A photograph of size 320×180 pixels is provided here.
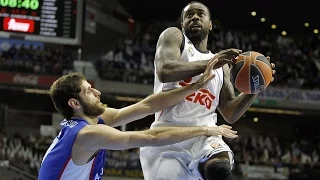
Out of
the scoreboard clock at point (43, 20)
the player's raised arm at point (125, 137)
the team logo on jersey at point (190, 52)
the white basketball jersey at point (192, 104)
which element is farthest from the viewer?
the scoreboard clock at point (43, 20)

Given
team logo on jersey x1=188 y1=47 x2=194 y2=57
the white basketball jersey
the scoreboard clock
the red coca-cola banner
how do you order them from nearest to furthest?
the white basketball jersey
team logo on jersey x1=188 y1=47 x2=194 y2=57
the scoreboard clock
the red coca-cola banner

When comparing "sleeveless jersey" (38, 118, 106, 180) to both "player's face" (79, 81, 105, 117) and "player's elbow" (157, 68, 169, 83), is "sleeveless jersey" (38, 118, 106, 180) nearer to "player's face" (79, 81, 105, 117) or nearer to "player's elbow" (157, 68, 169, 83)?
"player's face" (79, 81, 105, 117)

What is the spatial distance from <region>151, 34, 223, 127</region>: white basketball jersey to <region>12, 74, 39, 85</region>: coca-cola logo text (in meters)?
13.4

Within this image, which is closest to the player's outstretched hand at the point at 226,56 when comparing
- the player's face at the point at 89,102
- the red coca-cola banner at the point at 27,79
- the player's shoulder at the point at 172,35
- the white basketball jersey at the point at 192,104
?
the white basketball jersey at the point at 192,104

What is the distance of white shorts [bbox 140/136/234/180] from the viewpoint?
4828 millimetres

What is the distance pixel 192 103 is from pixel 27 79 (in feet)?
45.2

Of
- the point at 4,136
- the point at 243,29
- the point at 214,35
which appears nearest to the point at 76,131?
the point at 4,136

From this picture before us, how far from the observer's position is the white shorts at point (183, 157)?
15.8ft

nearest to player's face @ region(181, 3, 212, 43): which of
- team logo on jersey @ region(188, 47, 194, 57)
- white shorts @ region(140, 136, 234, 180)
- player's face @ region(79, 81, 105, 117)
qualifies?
team logo on jersey @ region(188, 47, 194, 57)

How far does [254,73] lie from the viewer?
4797mm

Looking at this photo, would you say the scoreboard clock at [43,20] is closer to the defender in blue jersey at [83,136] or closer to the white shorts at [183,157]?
the white shorts at [183,157]

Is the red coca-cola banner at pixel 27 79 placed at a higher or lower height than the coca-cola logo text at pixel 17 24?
lower

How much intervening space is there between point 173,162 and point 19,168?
32.3 ft

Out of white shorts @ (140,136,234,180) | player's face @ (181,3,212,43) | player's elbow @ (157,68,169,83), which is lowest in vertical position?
white shorts @ (140,136,234,180)
